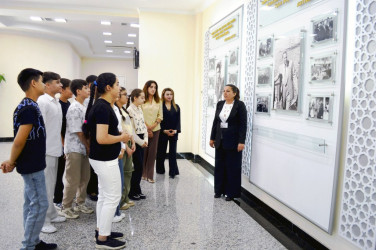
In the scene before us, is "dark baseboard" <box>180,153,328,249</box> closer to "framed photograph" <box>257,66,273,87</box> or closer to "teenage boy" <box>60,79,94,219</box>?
"framed photograph" <box>257,66,273,87</box>

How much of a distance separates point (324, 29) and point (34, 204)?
294cm

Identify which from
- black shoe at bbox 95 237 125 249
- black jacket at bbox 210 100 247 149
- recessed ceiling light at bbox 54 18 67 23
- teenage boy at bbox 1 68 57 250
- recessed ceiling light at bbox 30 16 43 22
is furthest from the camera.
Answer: recessed ceiling light at bbox 54 18 67 23

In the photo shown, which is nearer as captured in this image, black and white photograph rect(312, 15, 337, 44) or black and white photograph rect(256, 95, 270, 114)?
black and white photograph rect(312, 15, 337, 44)

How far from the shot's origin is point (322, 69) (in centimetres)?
279

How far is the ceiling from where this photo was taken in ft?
22.6

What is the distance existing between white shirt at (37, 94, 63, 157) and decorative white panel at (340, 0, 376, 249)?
271cm

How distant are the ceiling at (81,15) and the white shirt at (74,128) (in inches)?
159

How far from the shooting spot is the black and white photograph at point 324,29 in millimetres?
2662

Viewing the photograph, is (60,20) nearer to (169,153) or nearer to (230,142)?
(169,153)

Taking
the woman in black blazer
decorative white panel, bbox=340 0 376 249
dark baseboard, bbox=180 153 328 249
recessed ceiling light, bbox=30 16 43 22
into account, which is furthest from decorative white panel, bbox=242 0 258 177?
recessed ceiling light, bbox=30 16 43 22

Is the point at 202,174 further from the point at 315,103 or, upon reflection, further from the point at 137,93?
the point at 315,103

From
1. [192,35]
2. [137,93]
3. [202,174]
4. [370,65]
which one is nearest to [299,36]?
[370,65]

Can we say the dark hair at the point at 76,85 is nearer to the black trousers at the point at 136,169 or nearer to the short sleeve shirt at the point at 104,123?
the short sleeve shirt at the point at 104,123

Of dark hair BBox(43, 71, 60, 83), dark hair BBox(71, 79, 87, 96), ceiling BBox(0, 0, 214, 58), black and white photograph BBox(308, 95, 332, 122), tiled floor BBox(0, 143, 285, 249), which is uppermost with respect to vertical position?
ceiling BBox(0, 0, 214, 58)
